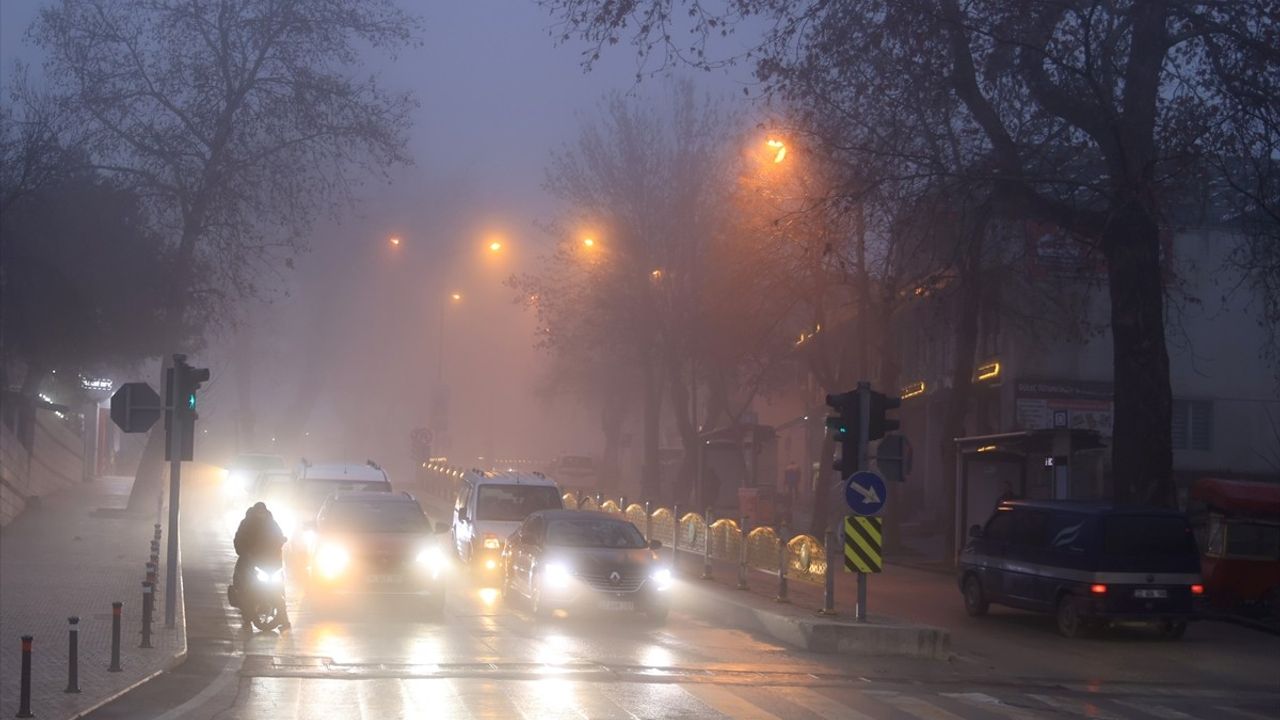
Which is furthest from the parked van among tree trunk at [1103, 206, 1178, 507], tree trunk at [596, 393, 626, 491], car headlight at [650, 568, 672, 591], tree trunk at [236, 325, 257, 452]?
tree trunk at [596, 393, 626, 491]

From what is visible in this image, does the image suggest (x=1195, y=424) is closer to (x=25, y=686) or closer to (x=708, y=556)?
(x=708, y=556)

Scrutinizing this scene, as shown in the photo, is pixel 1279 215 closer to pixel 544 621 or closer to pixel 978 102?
pixel 978 102

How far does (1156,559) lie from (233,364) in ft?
162

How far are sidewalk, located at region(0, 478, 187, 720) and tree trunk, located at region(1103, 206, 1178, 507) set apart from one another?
1486 cm

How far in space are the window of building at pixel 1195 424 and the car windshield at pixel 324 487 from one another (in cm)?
2372

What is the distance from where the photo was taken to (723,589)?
22703mm

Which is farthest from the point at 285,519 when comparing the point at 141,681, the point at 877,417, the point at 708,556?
the point at 141,681

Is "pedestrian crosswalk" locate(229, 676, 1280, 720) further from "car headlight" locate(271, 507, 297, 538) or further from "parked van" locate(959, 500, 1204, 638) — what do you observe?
"car headlight" locate(271, 507, 297, 538)

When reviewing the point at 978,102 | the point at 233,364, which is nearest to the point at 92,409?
the point at 233,364

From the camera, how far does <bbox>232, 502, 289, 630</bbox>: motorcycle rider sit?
1675cm

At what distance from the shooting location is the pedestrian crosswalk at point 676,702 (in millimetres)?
11336

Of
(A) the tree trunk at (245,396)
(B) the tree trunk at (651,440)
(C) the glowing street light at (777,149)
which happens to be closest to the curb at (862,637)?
(C) the glowing street light at (777,149)

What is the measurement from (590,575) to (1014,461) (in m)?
12.5

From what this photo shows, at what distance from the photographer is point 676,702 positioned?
12.1m
